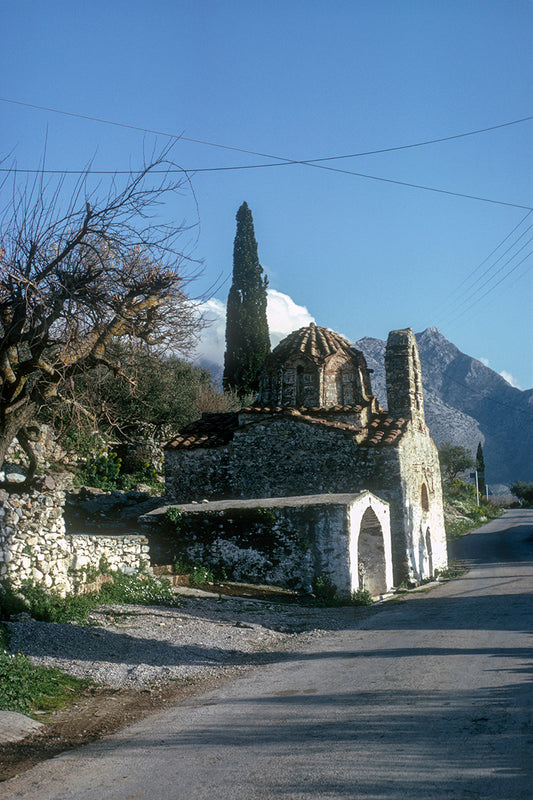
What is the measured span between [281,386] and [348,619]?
11.6 meters

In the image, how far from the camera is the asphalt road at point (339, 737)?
4109 mm

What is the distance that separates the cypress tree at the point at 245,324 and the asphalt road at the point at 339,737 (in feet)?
101

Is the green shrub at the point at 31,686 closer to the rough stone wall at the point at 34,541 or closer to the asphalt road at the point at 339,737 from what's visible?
the asphalt road at the point at 339,737

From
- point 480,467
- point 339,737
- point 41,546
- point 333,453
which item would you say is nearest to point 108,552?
point 41,546

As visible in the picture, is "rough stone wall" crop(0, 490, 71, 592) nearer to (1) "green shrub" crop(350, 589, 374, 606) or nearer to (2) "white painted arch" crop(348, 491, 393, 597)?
(1) "green shrub" crop(350, 589, 374, 606)

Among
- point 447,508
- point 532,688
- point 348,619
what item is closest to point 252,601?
point 348,619

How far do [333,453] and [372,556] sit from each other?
3.87 metres

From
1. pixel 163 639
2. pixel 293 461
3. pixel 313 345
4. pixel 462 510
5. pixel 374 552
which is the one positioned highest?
pixel 313 345

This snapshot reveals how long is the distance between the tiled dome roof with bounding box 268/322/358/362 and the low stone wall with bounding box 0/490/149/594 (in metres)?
12.6

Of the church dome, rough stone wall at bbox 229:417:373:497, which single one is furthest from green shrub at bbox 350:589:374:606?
the church dome

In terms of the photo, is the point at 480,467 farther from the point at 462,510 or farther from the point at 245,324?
the point at 245,324

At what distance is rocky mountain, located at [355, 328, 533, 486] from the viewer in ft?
434

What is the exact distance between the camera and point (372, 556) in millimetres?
16953

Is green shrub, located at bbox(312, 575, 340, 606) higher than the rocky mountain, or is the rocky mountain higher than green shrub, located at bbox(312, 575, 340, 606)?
the rocky mountain
